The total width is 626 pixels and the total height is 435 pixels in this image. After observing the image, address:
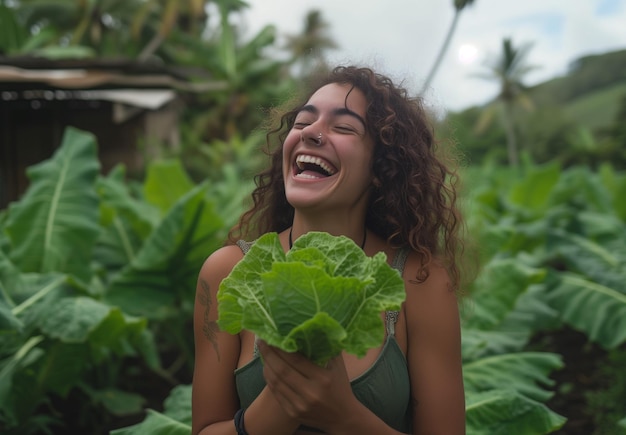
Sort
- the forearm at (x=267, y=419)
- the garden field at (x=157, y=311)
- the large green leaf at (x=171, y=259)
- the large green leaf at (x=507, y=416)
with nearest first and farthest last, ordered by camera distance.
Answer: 1. the forearm at (x=267, y=419)
2. the large green leaf at (x=507, y=416)
3. the garden field at (x=157, y=311)
4. the large green leaf at (x=171, y=259)

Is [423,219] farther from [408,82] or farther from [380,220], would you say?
[408,82]

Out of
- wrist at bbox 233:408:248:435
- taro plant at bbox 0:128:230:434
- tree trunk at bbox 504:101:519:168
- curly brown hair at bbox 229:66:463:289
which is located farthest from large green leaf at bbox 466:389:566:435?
tree trunk at bbox 504:101:519:168

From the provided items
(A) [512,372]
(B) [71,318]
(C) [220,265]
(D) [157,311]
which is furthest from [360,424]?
(D) [157,311]

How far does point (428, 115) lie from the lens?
192 cm

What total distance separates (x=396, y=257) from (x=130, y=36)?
2452cm

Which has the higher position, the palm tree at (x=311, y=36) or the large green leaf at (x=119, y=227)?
the palm tree at (x=311, y=36)

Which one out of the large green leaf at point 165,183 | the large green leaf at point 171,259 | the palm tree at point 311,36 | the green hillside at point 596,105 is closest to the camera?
the large green leaf at point 171,259

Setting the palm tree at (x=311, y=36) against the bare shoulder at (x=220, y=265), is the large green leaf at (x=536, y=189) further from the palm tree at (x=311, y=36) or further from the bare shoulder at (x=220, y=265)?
the palm tree at (x=311, y=36)

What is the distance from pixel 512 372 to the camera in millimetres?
3021

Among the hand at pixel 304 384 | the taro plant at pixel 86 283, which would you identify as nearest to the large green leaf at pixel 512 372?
the taro plant at pixel 86 283

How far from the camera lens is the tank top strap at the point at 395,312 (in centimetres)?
164

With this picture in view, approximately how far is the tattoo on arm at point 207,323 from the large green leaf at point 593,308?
2.60 m

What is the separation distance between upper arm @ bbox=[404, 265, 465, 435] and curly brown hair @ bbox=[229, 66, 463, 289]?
61mm

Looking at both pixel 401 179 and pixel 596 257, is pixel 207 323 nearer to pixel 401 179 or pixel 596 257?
pixel 401 179
